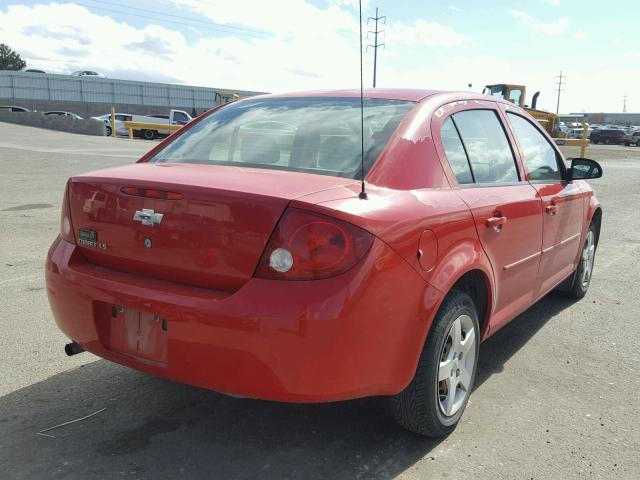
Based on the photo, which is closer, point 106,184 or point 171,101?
point 106,184

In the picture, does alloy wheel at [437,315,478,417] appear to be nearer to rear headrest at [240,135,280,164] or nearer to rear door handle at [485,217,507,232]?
rear door handle at [485,217,507,232]

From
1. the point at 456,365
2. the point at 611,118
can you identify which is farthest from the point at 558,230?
the point at 611,118

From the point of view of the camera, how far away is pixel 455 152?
10.3ft

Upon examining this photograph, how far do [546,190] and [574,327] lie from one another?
1273 mm

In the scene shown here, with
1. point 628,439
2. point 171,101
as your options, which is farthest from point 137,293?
point 171,101

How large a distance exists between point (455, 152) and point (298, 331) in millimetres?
1462

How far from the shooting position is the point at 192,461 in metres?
2.62

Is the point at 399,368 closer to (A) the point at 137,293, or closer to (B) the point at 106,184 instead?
(A) the point at 137,293

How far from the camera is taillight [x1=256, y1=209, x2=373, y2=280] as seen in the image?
2.26m

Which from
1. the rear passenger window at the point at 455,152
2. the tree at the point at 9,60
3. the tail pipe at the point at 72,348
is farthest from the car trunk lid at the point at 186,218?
the tree at the point at 9,60

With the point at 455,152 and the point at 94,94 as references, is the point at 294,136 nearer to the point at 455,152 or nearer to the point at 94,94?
the point at 455,152

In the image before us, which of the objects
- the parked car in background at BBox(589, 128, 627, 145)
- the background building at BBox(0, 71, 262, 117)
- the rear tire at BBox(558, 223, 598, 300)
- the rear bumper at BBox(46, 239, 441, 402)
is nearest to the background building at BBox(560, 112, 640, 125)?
the parked car in background at BBox(589, 128, 627, 145)

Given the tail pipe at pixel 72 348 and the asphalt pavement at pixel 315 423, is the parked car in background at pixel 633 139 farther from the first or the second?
the tail pipe at pixel 72 348

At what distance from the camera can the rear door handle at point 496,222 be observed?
3090mm
